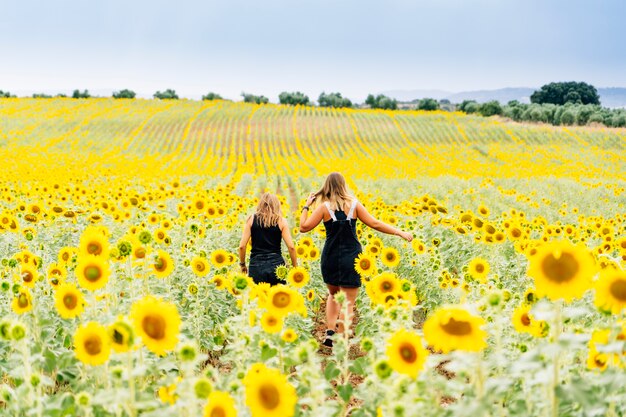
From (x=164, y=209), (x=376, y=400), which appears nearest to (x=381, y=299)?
(x=376, y=400)

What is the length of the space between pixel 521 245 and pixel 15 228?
638 centimetres

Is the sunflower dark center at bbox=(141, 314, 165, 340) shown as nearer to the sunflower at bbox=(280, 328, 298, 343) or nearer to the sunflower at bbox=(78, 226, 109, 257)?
the sunflower at bbox=(280, 328, 298, 343)

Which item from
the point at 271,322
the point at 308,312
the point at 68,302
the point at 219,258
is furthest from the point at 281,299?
the point at 308,312

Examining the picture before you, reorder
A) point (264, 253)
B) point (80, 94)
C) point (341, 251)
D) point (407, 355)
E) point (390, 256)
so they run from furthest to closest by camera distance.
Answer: point (80, 94) → point (264, 253) → point (341, 251) → point (390, 256) → point (407, 355)

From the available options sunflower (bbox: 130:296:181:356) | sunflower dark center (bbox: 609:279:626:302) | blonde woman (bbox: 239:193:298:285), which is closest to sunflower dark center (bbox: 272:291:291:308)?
sunflower (bbox: 130:296:181:356)

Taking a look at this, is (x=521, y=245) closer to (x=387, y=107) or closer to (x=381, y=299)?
(x=381, y=299)

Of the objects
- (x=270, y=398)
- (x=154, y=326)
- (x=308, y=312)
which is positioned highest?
(x=154, y=326)

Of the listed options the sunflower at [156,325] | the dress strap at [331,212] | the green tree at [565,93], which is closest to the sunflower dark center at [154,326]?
the sunflower at [156,325]

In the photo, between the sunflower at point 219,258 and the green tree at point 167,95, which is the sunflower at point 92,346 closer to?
the sunflower at point 219,258

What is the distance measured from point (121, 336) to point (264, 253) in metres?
3.68

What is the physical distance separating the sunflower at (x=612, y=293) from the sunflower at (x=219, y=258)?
12.5 feet

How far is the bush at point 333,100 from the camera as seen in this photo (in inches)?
3044

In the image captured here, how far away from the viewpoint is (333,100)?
256ft

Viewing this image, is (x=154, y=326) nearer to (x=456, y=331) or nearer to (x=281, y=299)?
(x=281, y=299)
